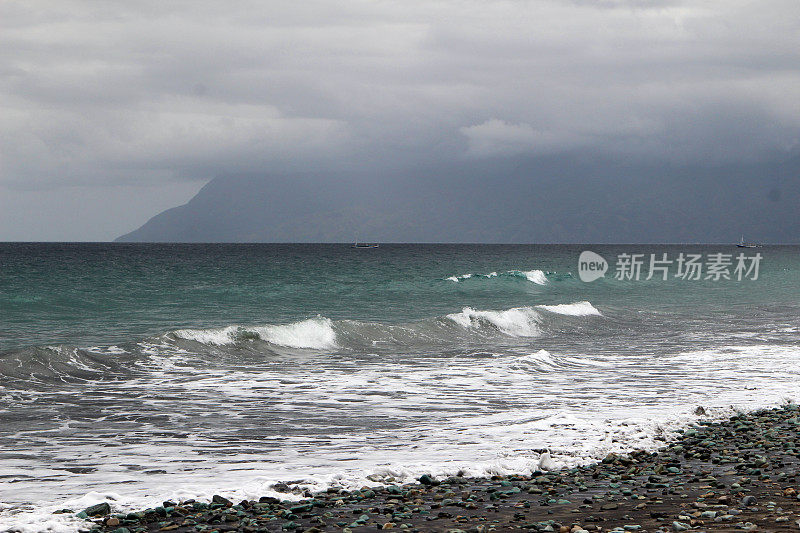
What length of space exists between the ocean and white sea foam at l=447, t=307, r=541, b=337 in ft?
0.41

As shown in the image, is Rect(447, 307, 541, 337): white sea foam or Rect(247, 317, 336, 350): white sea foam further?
Rect(447, 307, 541, 337): white sea foam

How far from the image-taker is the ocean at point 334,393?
32.0 feet

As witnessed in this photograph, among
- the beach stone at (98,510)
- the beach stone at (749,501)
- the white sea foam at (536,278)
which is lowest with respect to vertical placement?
the beach stone at (98,510)

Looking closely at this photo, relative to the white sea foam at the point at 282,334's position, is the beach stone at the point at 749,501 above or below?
above

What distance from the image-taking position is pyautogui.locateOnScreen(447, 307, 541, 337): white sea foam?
30.6 meters

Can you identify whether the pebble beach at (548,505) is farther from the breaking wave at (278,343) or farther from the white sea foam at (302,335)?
the white sea foam at (302,335)

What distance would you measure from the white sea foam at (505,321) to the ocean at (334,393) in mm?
126

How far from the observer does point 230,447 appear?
11.1 metres

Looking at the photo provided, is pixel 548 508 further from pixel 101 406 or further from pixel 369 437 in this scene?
pixel 101 406

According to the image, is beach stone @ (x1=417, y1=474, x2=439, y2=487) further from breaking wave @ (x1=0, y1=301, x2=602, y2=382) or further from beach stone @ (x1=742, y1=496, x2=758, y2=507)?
breaking wave @ (x1=0, y1=301, x2=602, y2=382)

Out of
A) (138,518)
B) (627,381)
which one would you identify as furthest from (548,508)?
(627,381)

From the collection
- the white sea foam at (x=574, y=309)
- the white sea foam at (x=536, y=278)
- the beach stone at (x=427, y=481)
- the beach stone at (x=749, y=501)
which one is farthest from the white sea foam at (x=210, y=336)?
the white sea foam at (x=536, y=278)

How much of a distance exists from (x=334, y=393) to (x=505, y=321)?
16725mm

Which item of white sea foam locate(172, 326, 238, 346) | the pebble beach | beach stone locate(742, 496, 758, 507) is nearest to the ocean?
white sea foam locate(172, 326, 238, 346)
